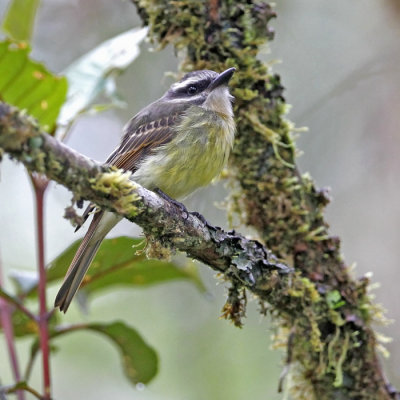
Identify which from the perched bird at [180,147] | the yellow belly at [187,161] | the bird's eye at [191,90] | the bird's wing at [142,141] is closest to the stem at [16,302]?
the perched bird at [180,147]

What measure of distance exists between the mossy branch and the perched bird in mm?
93

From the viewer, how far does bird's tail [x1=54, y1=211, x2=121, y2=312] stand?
2.83 metres

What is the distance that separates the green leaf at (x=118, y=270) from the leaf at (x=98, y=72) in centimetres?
64

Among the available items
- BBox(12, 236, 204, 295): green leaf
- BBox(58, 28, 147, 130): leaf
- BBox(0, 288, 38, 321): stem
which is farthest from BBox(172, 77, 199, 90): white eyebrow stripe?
BBox(0, 288, 38, 321): stem

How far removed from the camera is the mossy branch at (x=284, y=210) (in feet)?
9.61

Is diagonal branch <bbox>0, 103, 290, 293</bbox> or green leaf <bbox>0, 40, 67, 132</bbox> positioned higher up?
green leaf <bbox>0, 40, 67, 132</bbox>

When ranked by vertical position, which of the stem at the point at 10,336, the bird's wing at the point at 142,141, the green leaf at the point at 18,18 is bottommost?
the stem at the point at 10,336

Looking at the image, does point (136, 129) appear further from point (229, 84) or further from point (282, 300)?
point (282, 300)

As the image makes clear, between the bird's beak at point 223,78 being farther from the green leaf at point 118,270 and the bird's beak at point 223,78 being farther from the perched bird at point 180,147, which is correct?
the green leaf at point 118,270

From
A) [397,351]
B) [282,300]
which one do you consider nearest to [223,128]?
[282,300]

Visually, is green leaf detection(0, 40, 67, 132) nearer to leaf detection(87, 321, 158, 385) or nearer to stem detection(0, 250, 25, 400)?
stem detection(0, 250, 25, 400)

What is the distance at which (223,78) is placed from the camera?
10.1 feet

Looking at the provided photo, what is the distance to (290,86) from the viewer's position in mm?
7367

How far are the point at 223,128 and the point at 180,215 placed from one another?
32.9 inches
